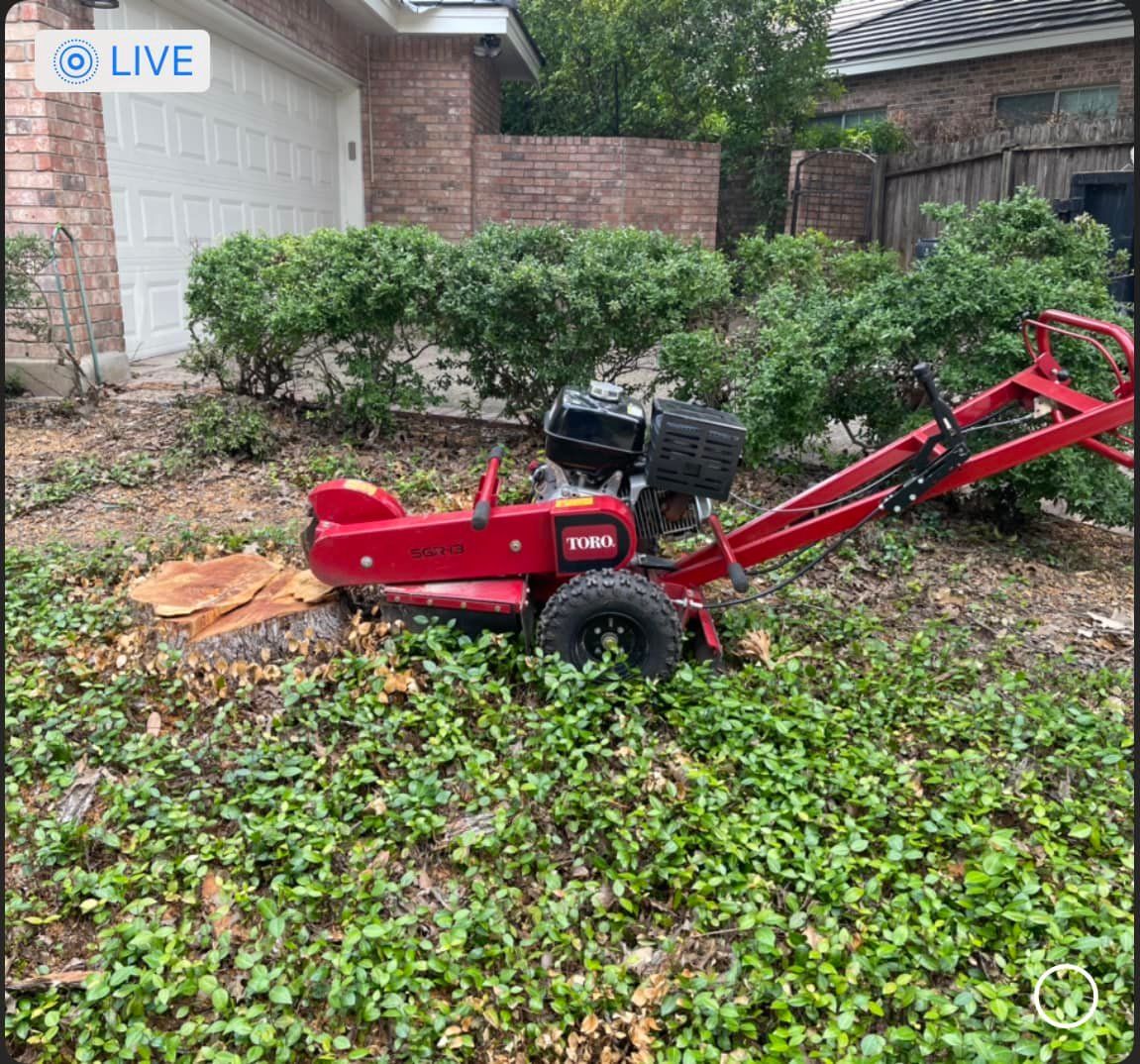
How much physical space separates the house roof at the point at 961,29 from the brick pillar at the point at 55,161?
40.7 ft

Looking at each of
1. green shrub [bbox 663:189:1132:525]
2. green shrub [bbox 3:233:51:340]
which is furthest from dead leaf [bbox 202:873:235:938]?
green shrub [bbox 3:233:51:340]

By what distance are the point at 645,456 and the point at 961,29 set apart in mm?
14787

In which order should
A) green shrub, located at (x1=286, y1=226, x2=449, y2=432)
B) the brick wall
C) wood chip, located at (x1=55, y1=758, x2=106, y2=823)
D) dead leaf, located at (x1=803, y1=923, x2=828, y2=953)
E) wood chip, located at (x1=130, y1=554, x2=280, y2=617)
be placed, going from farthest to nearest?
the brick wall → green shrub, located at (x1=286, y1=226, x2=449, y2=432) → wood chip, located at (x1=130, y1=554, x2=280, y2=617) → wood chip, located at (x1=55, y1=758, x2=106, y2=823) → dead leaf, located at (x1=803, y1=923, x2=828, y2=953)

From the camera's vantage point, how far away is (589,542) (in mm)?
3539

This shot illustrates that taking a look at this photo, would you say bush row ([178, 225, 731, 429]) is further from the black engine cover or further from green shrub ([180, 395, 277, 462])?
the black engine cover

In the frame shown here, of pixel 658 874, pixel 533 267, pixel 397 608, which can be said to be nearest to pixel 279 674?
pixel 397 608

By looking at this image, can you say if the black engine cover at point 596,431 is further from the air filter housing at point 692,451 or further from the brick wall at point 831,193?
the brick wall at point 831,193

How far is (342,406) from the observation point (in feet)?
A: 21.6

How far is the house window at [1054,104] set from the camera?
45.5ft

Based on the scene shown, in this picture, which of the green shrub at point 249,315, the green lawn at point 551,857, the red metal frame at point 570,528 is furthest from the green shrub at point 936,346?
the green shrub at point 249,315

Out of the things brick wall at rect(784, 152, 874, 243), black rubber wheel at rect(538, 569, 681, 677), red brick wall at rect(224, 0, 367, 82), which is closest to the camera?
black rubber wheel at rect(538, 569, 681, 677)

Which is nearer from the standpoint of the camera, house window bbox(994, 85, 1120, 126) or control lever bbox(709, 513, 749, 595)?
control lever bbox(709, 513, 749, 595)

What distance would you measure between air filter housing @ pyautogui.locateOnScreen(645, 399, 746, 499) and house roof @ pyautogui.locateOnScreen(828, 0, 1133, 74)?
1310 cm

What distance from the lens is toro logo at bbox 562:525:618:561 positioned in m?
3.53
